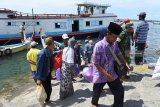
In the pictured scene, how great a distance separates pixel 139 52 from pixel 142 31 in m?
1.00

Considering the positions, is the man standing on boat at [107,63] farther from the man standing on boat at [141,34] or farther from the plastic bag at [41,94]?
the man standing on boat at [141,34]

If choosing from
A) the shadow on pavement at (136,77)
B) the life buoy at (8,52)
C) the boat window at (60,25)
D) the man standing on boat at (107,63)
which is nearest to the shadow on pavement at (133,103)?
the man standing on boat at (107,63)

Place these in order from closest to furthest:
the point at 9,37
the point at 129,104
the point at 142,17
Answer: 1. the point at 129,104
2. the point at 142,17
3. the point at 9,37

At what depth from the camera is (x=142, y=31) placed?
30.3ft

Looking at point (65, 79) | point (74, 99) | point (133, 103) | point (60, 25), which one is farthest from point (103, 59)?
point (60, 25)

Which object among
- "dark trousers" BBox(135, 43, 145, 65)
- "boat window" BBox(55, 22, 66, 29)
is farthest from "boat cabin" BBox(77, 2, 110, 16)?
"dark trousers" BBox(135, 43, 145, 65)

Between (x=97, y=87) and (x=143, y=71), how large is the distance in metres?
4.15

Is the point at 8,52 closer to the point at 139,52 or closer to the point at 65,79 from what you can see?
the point at 139,52

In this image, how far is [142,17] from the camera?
8.64m

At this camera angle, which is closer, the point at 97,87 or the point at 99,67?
the point at 99,67

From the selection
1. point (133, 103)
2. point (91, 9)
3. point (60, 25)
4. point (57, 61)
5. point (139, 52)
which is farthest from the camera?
point (91, 9)

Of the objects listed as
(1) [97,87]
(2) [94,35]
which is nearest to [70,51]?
(1) [97,87]

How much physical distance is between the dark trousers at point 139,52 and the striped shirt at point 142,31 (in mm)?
226

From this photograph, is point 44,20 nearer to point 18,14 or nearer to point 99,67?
point 18,14
